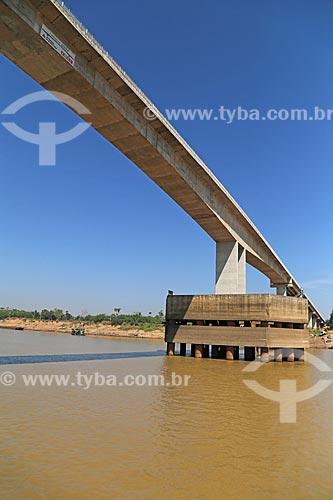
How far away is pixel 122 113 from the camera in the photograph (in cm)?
1769

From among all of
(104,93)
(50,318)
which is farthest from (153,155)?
(50,318)

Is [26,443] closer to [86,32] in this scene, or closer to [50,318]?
[86,32]

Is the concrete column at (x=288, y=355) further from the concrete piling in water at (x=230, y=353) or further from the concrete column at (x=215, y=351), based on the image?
the concrete column at (x=215, y=351)

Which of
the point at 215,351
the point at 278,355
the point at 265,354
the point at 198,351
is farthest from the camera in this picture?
the point at 215,351

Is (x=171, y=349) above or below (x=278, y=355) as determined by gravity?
below

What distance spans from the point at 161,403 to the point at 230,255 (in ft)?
62.6

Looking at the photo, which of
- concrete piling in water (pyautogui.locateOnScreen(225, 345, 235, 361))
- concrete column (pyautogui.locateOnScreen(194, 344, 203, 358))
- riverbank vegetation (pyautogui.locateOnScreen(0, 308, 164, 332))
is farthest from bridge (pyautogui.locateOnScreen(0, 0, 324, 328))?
riverbank vegetation (pyautogui.locateOnScreen(0, 308, 164, 332))

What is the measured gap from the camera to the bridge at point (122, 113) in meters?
13.5

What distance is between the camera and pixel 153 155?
2053 centimetres

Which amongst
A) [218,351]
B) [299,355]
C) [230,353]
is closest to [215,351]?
[218,351]

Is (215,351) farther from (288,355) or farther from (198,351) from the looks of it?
(288,355)

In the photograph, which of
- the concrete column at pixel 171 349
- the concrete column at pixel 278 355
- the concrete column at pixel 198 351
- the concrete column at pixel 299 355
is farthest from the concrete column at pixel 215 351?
the concrete column at pixel 299 355

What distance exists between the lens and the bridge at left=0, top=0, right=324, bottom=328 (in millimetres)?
13531

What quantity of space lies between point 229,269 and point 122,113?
14299mm
